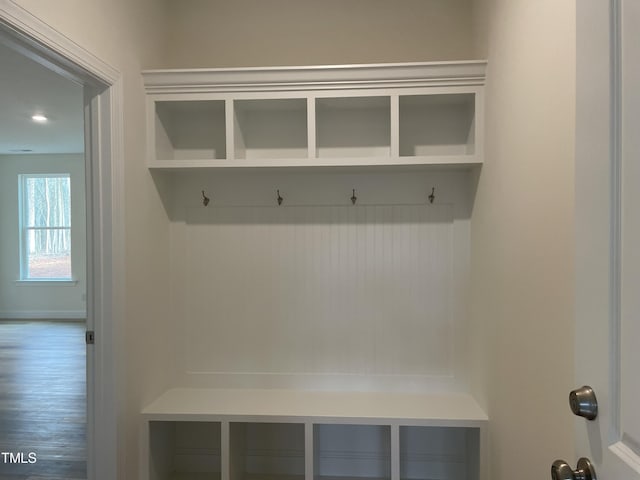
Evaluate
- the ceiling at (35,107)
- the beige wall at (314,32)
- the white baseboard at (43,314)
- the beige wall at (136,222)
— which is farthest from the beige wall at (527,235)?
the white baseboard at (43,314)

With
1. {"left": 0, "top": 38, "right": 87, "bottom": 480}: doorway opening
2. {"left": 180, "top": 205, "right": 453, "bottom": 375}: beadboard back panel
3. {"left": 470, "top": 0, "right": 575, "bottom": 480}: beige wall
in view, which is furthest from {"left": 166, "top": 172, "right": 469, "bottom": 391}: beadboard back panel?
{"left": 0, "top": 38, "right": 87, "bottom": 480}: doorway opening

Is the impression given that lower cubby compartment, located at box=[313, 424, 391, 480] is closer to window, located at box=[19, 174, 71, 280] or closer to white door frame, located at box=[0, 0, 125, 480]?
white door frame, located at box=[0, 0, 125, 480]

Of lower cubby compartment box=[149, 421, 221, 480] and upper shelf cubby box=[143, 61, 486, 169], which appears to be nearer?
upper shelf cubby box=[143, 61, 486, 169]

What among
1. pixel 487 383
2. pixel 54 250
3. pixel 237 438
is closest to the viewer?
pixel 487 383

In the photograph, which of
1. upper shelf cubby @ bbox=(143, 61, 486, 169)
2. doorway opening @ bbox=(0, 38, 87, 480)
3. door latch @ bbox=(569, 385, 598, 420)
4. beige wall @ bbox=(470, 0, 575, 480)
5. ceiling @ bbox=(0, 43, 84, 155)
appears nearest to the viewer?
door latch @ bbox=(569, 385, 598, 420)

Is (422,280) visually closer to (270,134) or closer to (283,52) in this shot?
(270,134)

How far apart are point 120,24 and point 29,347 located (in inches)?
190

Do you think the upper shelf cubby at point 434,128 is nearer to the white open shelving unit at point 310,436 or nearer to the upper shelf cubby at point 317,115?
the upper shelf cubby at point 317,115

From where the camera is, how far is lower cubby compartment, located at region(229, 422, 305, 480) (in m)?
2.38

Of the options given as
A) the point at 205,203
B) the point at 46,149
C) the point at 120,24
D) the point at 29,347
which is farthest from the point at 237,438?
the point at 46,149

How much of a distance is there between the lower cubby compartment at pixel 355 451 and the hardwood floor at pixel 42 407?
4.63 ft

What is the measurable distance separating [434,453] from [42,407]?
300cm

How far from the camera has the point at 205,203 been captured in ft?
7.69

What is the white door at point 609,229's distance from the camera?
2.32 feet
